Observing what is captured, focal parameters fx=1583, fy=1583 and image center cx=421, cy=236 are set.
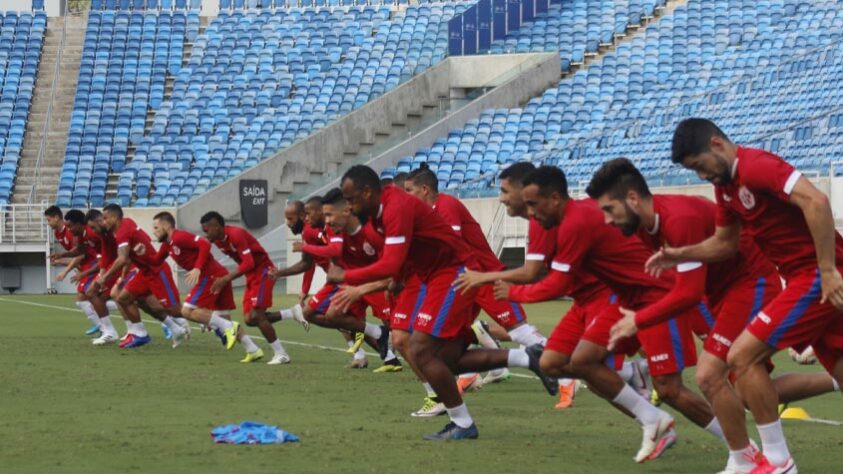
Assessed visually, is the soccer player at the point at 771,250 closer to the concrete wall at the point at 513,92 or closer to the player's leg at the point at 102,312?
the player's leg at the point at 102,312

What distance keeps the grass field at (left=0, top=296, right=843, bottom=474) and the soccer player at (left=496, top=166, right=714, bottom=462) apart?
337 mm

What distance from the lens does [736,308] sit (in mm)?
9305

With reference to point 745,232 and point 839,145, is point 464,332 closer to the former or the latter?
point 745,232

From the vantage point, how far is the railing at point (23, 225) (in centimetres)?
4431

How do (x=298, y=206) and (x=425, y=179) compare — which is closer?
(x=425, y=179)

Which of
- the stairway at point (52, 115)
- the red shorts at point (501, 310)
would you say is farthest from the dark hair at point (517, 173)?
the stairway at point (52, 115)

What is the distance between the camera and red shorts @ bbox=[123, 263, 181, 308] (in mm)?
A: 21922

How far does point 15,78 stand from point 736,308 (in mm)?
45632

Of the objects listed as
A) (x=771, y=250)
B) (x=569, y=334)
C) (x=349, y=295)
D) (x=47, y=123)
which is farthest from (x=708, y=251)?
(x=47, y=123)

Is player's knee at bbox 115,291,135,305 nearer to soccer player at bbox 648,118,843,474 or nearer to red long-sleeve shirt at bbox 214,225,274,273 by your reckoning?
red long-sleeve shirt at bbox 214,225,274,273

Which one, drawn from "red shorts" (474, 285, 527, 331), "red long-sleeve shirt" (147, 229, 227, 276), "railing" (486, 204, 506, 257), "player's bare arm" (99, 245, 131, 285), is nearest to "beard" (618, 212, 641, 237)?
"red shorts" (474, 285, 527, 331)

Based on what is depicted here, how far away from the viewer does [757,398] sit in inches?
337

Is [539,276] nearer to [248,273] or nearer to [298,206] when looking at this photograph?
[298,206]

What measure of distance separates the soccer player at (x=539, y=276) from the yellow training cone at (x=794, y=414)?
2.34 metres
